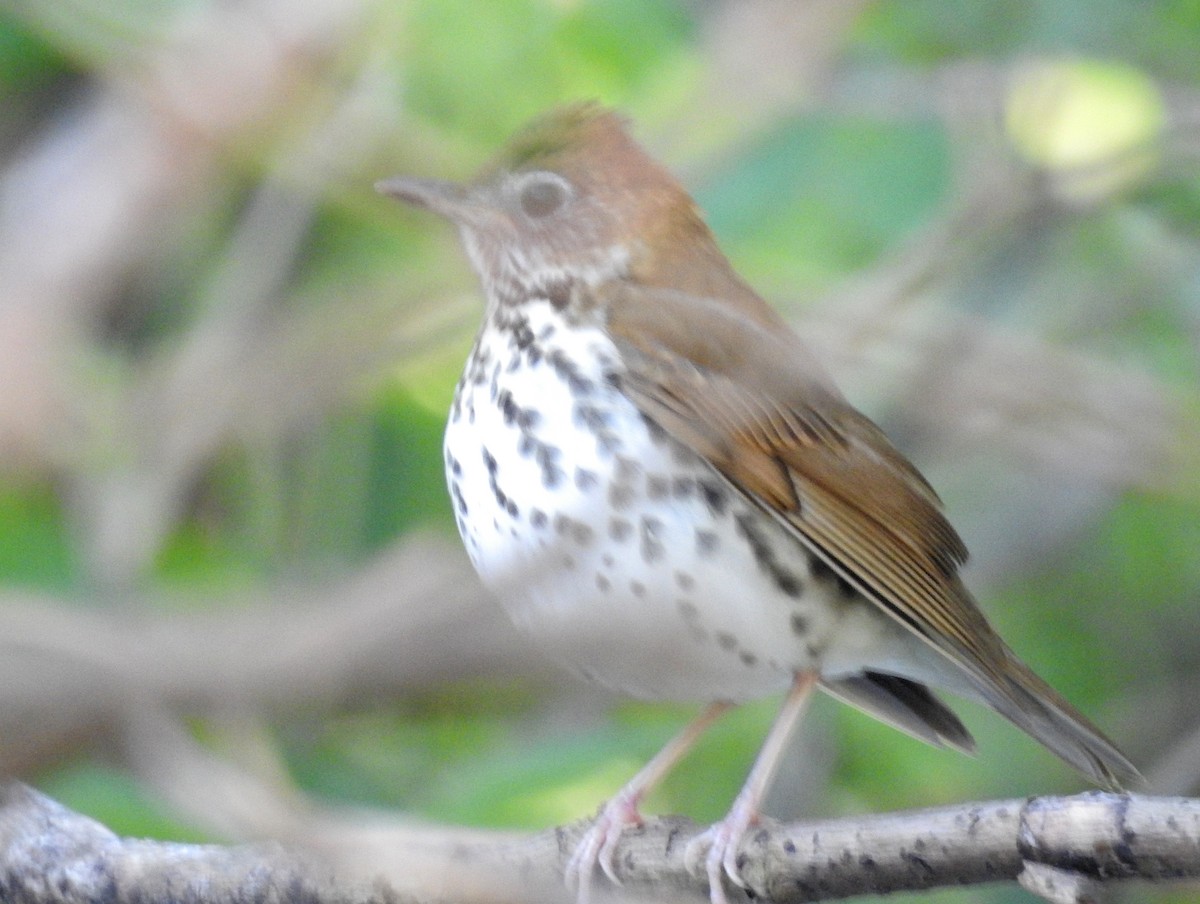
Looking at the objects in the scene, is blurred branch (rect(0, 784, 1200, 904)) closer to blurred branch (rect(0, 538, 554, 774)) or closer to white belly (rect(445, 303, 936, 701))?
blurred branch (rect(0, 538, 554, 774))

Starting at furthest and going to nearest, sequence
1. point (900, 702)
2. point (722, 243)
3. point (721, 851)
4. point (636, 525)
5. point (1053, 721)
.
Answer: point (722, 243)
point (900, 702)
point (1053, 721)
point (636, 525)
point (721, 851)

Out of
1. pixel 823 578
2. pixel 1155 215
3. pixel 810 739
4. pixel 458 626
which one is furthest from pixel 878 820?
pixel 1155 215

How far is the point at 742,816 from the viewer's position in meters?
2.29

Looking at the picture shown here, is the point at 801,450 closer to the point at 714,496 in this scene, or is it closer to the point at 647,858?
the point at 714,496

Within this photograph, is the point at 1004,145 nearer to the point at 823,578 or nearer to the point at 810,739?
the point at 810,739

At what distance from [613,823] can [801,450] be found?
650 mm

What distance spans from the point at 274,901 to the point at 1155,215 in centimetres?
269

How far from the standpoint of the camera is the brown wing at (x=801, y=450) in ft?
8.16

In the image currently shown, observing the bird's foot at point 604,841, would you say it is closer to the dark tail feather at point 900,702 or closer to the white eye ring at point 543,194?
the dark tail feather at point 900,702

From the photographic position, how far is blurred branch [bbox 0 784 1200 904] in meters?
1.40

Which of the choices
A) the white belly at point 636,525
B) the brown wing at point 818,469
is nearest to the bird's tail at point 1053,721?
the brown wing at point 818,469

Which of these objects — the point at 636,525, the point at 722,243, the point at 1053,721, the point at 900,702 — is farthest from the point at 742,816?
the point at 722,243

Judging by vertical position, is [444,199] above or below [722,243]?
below

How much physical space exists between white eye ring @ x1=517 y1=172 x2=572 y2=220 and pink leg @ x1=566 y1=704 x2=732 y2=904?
0.91 m
